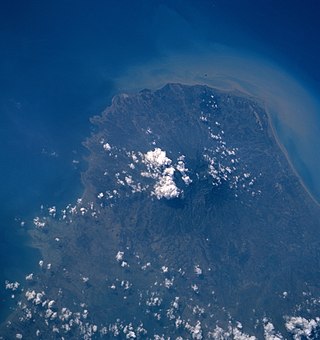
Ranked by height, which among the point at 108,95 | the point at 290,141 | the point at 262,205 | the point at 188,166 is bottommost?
the point at 262,205

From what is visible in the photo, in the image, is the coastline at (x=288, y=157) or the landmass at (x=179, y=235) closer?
the landmass at (x=179, y=235)

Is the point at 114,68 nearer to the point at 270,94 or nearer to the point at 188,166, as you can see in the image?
the point at 188,166

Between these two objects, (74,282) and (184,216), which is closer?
(74,282)

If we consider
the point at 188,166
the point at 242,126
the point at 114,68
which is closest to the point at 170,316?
the point at 188,166

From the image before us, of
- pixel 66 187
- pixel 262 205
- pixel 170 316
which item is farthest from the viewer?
pixel 262 205

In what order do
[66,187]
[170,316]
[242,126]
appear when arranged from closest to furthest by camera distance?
[170,316], [66,187], [242,126]

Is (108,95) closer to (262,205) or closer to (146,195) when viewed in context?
(146,195)

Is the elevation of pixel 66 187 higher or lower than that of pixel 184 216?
higher

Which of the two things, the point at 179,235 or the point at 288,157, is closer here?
→ the point at 179,235

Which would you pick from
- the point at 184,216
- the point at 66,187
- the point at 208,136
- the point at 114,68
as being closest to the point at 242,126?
the point at 208,136

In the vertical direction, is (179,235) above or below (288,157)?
below

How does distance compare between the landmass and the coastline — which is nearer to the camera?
the landmass
